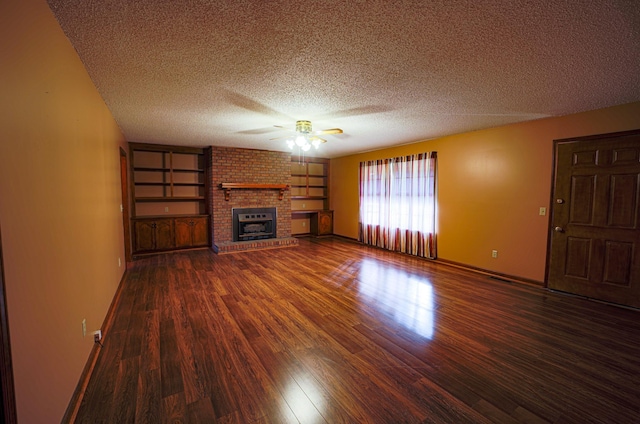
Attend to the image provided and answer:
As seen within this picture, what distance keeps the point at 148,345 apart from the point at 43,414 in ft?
3.75

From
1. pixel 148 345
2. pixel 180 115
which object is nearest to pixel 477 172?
pixel 180 115

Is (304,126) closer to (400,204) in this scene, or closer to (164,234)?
(400,204)

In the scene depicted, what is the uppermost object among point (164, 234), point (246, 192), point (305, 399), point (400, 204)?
point (246, 192)

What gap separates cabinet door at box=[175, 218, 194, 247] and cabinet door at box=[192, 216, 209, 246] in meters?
0.08

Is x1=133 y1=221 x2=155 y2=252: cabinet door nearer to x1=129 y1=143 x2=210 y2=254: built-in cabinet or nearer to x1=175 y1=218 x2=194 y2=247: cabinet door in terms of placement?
x1=129 y1=143 x2=210 y2=254: built-in cabinet

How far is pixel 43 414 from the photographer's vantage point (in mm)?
1302

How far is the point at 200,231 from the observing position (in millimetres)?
6305

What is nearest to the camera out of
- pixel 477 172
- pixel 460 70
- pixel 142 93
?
pixel 460 70

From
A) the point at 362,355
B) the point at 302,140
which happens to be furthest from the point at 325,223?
the point at 362,355

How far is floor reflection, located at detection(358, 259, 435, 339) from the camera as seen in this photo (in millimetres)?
2865

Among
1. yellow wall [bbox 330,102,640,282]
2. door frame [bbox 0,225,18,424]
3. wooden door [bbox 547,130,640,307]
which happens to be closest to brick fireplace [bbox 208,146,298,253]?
yellow wall [bbox 330,102,640,282]

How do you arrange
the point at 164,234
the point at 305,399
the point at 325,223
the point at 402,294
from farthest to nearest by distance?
1. the point at 325,223
2. the point at 164,234
3. the point at 402,294
4. the point at 305,399

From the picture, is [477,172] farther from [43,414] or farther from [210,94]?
[43,414]

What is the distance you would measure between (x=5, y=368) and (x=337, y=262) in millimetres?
4540
